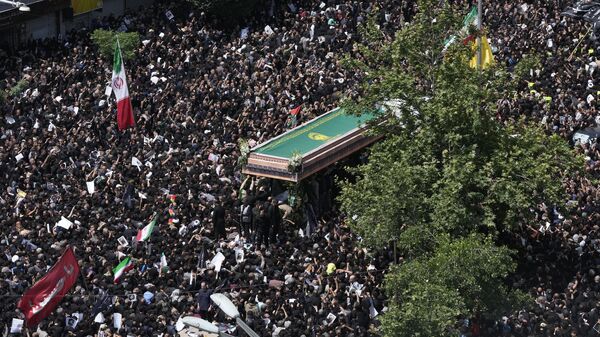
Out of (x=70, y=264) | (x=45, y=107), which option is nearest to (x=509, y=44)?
(x=45, y=107)

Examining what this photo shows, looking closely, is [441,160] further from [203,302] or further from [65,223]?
[65,223]

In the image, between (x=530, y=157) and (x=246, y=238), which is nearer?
(x=530, y=157)

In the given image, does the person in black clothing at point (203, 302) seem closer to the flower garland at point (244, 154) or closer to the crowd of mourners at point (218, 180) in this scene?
the crowd of mourners at point (218, 180)

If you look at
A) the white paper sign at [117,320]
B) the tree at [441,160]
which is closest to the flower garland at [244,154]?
the tree at [441,160]

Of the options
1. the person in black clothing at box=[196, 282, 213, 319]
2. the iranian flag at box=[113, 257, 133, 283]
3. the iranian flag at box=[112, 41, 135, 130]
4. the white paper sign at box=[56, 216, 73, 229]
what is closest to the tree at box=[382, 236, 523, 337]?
the person in black clothing at box=[196, 282, 213, 319]

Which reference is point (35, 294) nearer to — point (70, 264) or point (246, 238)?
point (70, 264)

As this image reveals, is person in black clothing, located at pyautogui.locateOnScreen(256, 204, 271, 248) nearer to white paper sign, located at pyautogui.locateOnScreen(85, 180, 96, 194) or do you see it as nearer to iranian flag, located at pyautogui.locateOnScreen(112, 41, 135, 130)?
white paper sign, located at pyautogui.locateOnScreen(85, 180, 96, 194)

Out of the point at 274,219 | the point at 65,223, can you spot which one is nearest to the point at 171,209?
the point at 65,223
